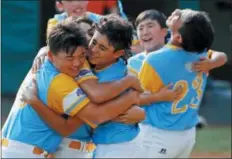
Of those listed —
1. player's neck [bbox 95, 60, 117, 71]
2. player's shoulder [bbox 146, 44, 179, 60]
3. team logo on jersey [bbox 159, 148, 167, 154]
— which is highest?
player's neck [bbox 95, 60, 117, 71]

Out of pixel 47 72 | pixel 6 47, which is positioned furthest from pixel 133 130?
pixel 6 47

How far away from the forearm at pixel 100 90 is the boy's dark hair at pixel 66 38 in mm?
198

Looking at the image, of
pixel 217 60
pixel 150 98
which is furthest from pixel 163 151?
pixel 217 60

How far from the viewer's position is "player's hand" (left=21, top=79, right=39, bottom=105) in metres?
3.65

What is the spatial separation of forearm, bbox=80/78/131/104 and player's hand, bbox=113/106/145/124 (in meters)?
0.16

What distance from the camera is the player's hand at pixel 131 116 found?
3.77 meters

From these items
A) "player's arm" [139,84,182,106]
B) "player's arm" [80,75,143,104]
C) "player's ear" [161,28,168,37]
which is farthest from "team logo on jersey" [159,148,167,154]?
"player's arm" [80,75,143,104]

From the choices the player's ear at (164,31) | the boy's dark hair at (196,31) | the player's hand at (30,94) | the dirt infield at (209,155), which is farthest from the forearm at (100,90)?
the dirt infield at (209,155)

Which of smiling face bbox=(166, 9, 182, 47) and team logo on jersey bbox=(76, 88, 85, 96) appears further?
smiling face bbox=(166, 9, 182, 47)

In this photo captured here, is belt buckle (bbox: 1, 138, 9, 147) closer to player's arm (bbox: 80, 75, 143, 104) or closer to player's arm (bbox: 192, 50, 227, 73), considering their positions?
player's arm (bbox: 80, 75, 143, 104)

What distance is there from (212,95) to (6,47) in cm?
361

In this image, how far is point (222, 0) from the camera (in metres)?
12.0

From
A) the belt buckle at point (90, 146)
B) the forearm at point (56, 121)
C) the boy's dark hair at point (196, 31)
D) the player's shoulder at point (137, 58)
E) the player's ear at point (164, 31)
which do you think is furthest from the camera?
the player's ear at point (164, 31)

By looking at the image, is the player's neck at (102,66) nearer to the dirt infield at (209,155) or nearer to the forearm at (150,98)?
the forearm at (150,98)
